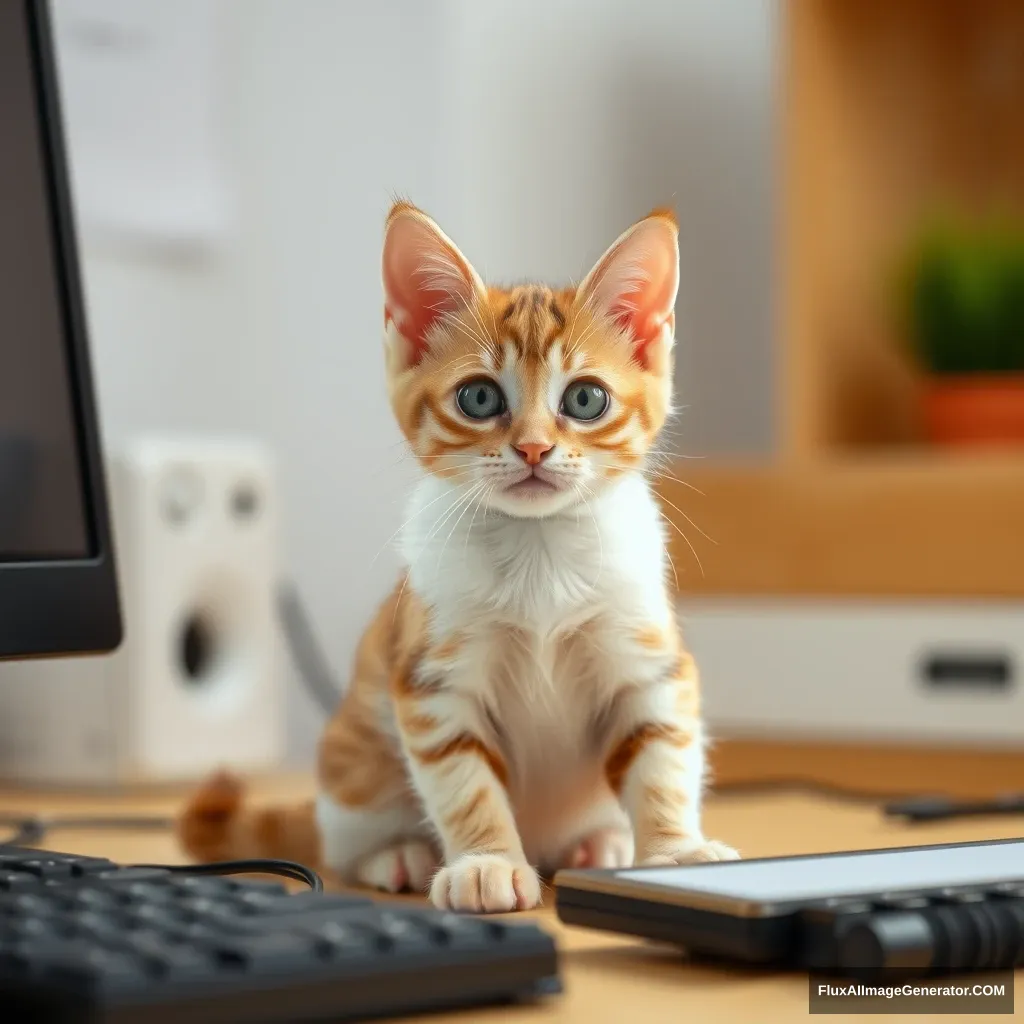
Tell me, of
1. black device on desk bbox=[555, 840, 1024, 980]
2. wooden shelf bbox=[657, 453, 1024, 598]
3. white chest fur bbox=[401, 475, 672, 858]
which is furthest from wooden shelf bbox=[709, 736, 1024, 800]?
black device on desk bbox=[555, 840, 1024, 980]

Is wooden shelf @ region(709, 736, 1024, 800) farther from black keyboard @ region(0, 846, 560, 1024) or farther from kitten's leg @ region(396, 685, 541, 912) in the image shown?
black keyboard @ region(0, 846, 560, 1024)

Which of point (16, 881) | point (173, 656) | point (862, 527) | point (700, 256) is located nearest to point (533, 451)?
point (16, 881)

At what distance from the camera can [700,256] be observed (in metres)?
2.36

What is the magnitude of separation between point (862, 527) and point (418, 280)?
3.59ft

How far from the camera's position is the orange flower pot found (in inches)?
74.0

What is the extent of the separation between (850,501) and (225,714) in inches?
28.5

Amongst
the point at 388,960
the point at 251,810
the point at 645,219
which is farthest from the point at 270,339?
the point at 388,960

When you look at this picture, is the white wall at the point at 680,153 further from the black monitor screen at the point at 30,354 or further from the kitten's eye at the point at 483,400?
the kitten's eye at the point at 483,400

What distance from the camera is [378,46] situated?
2.02 m

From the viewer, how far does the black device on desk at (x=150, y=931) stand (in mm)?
413

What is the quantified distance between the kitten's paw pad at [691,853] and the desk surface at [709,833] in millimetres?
65

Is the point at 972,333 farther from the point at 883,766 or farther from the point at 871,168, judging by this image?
the point at 883,766

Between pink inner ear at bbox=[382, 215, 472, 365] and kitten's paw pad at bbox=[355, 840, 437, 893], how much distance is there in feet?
0.79

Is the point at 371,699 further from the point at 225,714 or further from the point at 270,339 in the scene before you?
the point at 270,339
